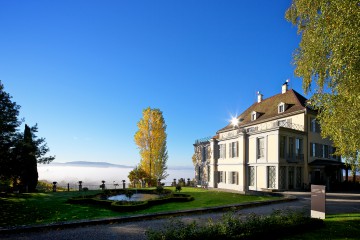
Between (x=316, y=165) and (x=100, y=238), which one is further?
(x=316, y=165)

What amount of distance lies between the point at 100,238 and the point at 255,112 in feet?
98.1

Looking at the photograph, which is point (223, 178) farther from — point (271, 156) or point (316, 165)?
point (316, 165)

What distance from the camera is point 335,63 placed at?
10141 mm

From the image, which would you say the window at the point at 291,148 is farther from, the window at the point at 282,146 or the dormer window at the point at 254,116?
the dormer window at the point at 254,116

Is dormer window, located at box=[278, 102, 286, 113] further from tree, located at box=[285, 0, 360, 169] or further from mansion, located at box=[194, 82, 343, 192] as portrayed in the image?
tree, located at box=[285, 0, 360, 169]

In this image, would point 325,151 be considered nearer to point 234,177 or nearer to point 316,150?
point 316,150

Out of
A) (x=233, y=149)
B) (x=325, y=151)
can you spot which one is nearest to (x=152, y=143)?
(x=233, y=149)

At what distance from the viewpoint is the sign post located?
45.0 feet

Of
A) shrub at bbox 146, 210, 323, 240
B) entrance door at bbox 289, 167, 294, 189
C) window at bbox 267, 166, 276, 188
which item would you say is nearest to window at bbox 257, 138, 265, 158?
window at bbox 267, 166, 276, 188

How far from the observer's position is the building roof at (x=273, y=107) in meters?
32.0

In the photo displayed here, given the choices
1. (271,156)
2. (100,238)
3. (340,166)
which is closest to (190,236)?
(100,238)

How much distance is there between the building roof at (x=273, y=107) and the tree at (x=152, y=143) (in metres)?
10.0

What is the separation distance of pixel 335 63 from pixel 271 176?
21.7 meters

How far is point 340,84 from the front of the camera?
11562mm
